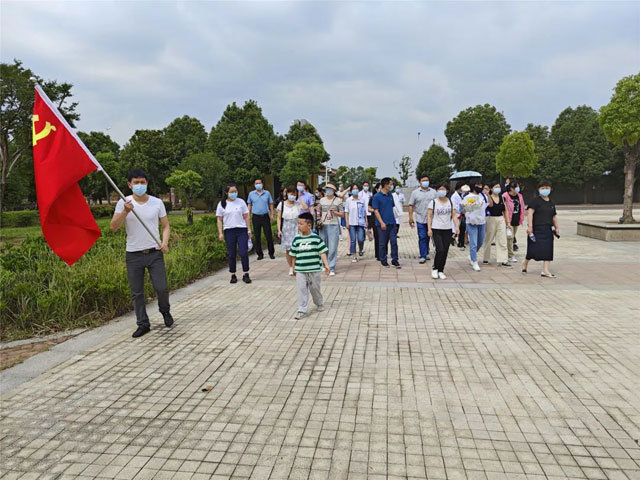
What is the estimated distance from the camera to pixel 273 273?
8852 mm

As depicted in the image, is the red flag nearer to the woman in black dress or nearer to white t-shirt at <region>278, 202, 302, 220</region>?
white t-shirt at <region>278, 202, 302, 220</region>

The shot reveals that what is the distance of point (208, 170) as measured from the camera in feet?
129

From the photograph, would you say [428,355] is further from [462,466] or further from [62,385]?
[62,385]

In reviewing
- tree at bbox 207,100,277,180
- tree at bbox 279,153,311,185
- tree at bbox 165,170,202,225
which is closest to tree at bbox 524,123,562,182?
tree at bbox 279,153,311,185

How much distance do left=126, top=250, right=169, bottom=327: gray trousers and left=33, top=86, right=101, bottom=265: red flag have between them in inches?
24.3

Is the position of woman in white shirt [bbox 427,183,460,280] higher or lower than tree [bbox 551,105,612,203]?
lower

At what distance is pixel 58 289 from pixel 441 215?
6.06m

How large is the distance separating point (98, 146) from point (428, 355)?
5698 cm

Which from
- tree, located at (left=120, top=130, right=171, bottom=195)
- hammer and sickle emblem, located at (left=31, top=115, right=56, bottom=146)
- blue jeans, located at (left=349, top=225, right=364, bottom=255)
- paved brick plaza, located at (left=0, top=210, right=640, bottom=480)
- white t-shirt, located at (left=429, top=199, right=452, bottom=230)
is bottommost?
paved brick plaza, located at (left=0, top=210, right=640, bottom=480)

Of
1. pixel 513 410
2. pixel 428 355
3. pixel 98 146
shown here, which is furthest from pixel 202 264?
pixel 98 146

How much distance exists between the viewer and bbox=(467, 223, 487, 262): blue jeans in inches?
349

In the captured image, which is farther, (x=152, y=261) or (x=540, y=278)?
(x=540, y=278)

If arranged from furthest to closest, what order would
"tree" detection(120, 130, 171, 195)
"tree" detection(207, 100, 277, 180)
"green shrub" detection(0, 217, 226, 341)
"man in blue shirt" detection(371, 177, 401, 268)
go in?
"tree" detection(207, 100, 277, 180)
"tree" detection(120, 130, 171, 195)
"man in blue shirt" detection(371, 177, 401, 268)
"green shrub" detection(0, 217, 226, 341)

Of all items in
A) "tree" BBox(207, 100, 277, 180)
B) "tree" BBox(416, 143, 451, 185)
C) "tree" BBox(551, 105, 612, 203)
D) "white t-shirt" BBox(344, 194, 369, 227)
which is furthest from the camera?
"tree" BBox(416, 143, 451, 185)
